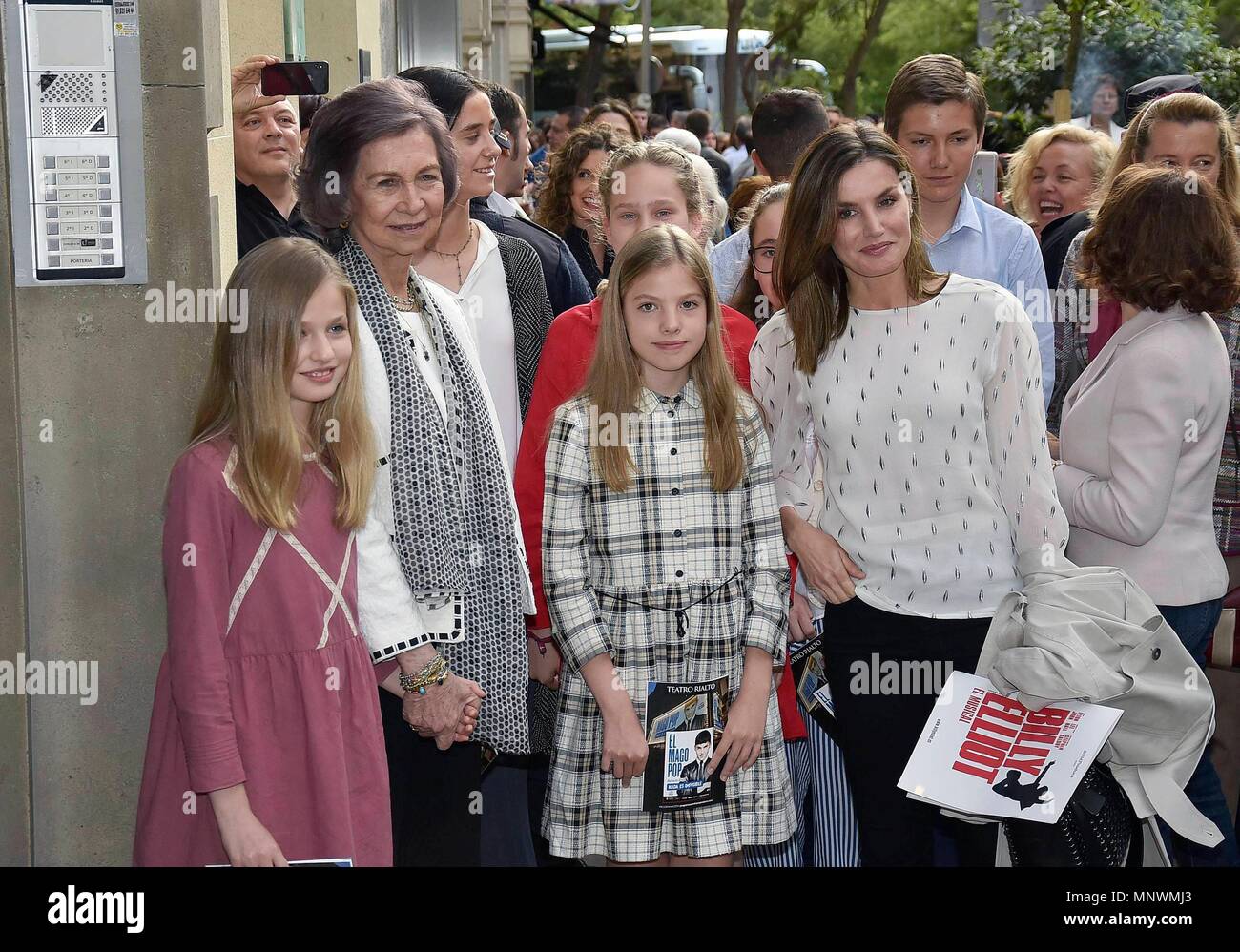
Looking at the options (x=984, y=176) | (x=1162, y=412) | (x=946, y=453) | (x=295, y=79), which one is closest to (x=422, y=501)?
(x=946, y=453)

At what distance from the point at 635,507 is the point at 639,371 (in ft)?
1.18

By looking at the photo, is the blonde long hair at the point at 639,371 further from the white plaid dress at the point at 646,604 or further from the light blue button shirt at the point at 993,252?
the light blue button shirt at the point at 993,252

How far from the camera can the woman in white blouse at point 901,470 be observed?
3520mm

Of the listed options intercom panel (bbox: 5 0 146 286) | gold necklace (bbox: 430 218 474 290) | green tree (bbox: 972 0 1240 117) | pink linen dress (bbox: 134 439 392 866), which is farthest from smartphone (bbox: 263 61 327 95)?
green tree (bbox: 972 0 1240 117)

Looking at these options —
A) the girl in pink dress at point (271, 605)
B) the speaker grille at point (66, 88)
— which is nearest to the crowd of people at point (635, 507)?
the girl in pink dress at point (271, 605)

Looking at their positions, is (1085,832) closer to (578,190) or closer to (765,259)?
(765,259)

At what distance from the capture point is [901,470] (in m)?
3.54

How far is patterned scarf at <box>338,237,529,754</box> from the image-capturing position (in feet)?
10.8

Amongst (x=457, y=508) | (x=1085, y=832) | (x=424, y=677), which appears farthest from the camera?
(x=1085, y=832)

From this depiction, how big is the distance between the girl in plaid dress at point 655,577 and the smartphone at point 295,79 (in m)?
1.67

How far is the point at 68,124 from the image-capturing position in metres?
3.51

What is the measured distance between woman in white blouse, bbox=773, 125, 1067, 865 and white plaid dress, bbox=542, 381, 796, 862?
22 centimetres
